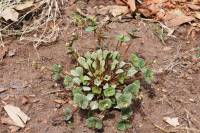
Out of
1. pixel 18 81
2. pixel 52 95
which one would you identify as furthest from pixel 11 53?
pixel 52 95

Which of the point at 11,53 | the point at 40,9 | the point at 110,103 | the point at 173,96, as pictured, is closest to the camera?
the point at 110,103

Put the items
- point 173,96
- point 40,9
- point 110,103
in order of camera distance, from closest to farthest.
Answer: point 110,103, point 173,96, point 40,9

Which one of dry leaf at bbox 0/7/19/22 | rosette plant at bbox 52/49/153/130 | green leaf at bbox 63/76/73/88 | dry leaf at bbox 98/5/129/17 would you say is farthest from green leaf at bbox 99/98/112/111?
dry leaf at bbox 0/7/19/22

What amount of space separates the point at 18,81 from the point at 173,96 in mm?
940

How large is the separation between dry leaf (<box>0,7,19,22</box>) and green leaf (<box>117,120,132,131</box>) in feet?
3.66

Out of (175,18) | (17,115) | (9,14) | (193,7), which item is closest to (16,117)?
(17,115)

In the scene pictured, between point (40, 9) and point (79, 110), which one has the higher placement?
point (40, 9)

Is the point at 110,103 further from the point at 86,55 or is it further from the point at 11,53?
the point at 11,53

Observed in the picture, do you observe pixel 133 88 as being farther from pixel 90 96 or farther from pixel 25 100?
pixel 25 100

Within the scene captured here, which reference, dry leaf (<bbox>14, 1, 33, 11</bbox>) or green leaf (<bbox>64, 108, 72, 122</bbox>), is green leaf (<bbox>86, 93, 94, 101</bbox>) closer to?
green leaf (<bbox>64, 108, 72, 122</bbox>)

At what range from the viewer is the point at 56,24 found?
3154 millimetres

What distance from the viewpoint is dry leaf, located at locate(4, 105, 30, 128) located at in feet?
8.50

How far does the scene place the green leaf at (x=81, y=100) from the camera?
8.23ft

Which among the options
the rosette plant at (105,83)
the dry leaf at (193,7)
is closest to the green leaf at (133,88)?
the rosette plant at (105,83)
